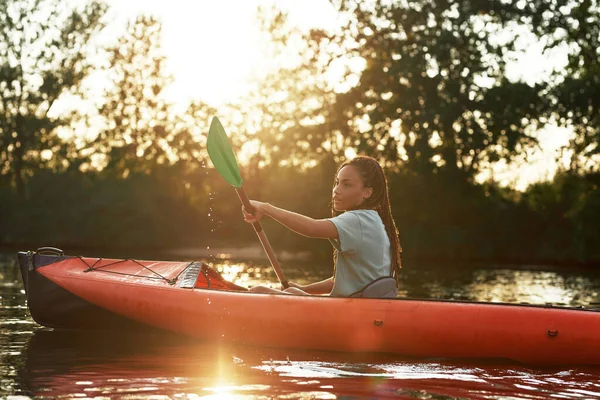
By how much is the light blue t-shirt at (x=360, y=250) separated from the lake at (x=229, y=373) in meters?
0.44

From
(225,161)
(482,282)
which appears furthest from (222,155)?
(482,282)

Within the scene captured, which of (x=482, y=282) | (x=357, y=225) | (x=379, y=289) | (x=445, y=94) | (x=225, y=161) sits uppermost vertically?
(x=445, y=94)

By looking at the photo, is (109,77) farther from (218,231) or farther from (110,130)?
(218,231)

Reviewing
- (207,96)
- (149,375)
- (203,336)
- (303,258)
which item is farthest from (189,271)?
(207,96)

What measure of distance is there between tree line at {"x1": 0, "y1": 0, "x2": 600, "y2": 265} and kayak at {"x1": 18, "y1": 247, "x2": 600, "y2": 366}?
44.9ft

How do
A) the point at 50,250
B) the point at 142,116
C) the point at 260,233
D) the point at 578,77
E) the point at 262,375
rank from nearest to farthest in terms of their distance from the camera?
the point at 262,375
the point at 260,233
the point at 50,250
the point at 578,77
the point at 142,116

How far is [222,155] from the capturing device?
5.90 metres

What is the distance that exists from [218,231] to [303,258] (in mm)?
4551

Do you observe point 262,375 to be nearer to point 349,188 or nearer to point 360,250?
point 360,250

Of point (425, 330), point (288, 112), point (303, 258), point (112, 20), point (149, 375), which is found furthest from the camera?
point (112, 20)

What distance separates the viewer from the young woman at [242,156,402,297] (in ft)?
15.3

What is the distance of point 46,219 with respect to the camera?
79.7 feet

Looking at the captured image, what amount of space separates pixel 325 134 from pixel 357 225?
17469mm

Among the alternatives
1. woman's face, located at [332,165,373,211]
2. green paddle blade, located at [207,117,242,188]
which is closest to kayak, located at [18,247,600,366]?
woman's face, located at [332,165,373,211]
